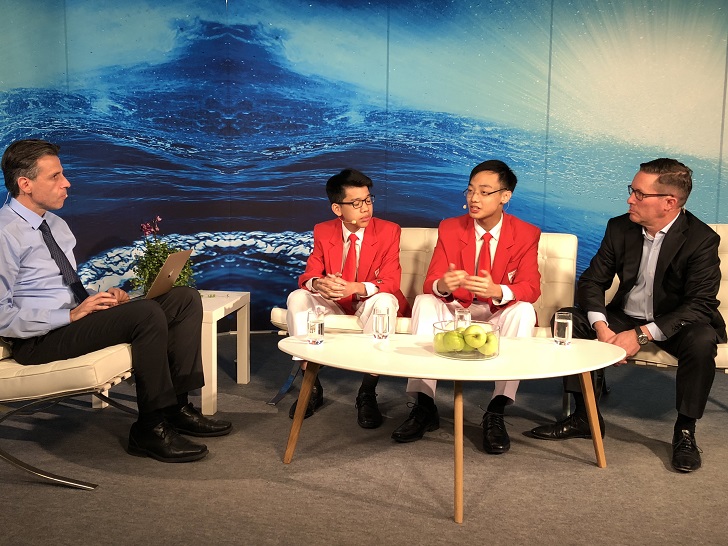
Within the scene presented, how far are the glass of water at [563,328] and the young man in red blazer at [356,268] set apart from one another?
876 millimetres

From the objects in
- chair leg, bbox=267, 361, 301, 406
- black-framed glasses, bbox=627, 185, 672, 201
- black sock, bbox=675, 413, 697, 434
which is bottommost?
chair leg, bbox=267, 361, 301, 406

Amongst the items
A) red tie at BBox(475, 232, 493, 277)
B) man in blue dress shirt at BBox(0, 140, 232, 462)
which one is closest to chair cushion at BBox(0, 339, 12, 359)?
man in blue dress shirt at BBox(0, 140, 232, 462)

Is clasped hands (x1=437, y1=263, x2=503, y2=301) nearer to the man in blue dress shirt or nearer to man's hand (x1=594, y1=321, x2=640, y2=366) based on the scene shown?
man's hand (x1=594, y1=321, x2=640, y2=366)

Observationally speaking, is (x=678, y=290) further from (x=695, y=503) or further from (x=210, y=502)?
(x=210, y=502)

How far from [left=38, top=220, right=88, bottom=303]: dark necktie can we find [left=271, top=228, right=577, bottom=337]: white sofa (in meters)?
1.06

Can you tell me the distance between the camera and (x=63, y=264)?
3.47 metres

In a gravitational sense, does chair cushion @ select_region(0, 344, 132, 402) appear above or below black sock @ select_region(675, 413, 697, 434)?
above

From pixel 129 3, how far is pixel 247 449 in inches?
129

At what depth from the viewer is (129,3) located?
544 cm

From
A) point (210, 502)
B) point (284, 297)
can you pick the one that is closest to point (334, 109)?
point (284, 297)

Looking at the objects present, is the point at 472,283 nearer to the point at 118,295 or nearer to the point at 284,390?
the point at 284,390

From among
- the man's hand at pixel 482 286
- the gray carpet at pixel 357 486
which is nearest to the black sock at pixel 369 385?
the gray carpet at pixel 357 486

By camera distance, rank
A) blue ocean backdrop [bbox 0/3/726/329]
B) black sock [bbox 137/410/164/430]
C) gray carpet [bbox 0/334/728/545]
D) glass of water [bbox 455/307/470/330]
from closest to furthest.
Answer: gray carpet [bbox 0/334/728/545] < glass of water [bbox 455/307/470/330] < black sock [bbox 137/410/164/430] < blue ocean backdrop [bbox 0/3/726/329]

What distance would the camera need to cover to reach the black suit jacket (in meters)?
3.63
